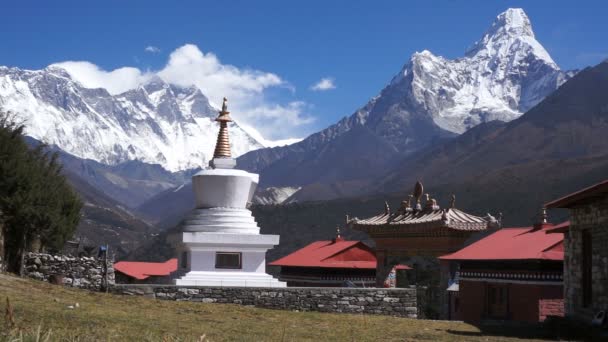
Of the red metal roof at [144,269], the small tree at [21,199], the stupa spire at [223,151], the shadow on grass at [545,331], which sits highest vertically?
the stupa spire at [223,151]

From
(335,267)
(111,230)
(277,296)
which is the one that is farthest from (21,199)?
(111,230)

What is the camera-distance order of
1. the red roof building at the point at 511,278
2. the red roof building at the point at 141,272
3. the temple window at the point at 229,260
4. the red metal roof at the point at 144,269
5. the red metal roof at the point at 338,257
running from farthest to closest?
the red metal roof at the point at 144,269 → the red roof building at the point at 141,272 → the red metal roof at the point at 338,257 → the temple window at the point at 229,260 → the red roof building at the point at 511,278

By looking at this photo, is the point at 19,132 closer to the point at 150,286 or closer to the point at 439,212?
the point at 150,286

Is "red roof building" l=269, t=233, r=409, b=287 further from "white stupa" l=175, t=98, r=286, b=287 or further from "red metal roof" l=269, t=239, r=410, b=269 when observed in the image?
"white stupa" l=175, t=98, r=286, b=287

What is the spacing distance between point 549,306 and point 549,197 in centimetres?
7862

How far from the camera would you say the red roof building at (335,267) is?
35.9m

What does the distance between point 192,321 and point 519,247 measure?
11600 mm

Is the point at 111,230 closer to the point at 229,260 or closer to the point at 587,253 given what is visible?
the point at 229,260

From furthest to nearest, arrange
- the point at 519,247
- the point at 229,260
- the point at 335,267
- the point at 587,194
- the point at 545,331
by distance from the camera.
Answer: the point at 335,267 → the point at 229,260 → the point at 519,247 → the point at 545,331 → the point at 587,194

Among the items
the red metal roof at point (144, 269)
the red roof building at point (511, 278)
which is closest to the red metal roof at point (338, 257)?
the red metal roof at point (144, 269)

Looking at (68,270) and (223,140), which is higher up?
(223,140)

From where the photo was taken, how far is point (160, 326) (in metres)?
15.5

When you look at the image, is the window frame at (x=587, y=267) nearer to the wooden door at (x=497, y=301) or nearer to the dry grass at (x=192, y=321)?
the dry grass at (x=192, y=321)

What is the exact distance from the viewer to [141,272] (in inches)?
1563
